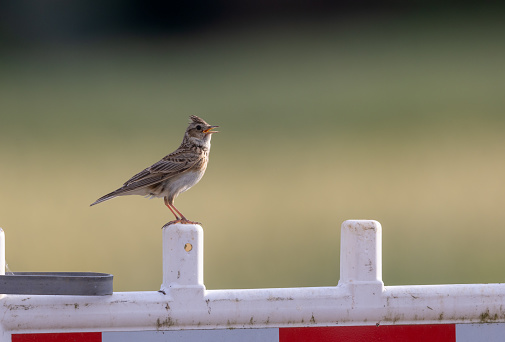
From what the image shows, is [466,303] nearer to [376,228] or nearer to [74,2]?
[376,228]

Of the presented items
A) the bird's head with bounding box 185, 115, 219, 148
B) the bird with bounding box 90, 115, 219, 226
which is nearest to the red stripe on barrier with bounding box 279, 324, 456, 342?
the bird with bounding box 90, 115, 219, 226

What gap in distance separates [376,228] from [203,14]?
12196mm

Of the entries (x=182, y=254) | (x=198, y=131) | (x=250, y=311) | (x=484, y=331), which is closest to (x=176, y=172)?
(x=198, y=131)

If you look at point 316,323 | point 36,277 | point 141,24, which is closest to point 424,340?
point 316,323

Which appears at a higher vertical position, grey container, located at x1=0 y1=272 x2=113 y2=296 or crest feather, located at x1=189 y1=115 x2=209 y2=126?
crest feather, located at x1=189 y1=115 x2=209 y2=126

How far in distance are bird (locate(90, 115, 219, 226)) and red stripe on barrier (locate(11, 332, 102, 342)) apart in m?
2.13

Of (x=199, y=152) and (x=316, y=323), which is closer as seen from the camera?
(x=316, y=323)

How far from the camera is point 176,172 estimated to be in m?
4.54

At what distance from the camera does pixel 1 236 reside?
223 centimetres

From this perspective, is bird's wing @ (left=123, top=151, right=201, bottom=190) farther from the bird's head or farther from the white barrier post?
the white barrier post

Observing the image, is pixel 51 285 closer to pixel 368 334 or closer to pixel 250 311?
pixel 250 311

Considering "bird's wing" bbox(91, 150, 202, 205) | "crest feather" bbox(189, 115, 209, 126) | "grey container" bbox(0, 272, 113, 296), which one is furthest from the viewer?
"crest feather" bbox(189, 115, 209, 126)

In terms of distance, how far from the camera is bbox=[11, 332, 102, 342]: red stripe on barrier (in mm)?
2166

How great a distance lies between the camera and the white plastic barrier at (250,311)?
7.15 feet
